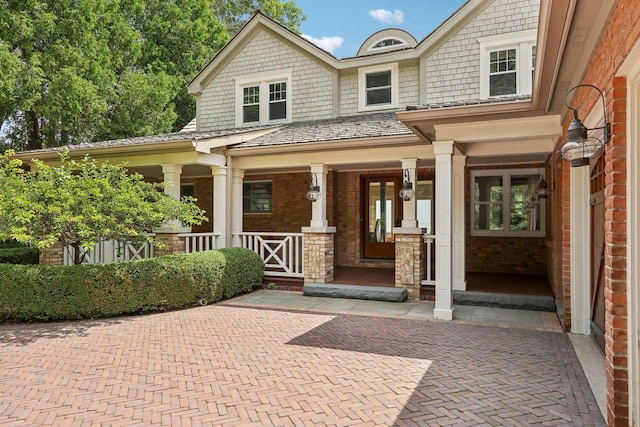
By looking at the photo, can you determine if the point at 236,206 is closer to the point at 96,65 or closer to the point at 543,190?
the point at 543,190

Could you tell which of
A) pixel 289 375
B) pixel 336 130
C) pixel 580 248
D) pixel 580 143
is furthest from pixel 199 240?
pixel 580 143

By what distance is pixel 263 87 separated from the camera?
12.8m

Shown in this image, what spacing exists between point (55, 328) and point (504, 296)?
7.50 metres

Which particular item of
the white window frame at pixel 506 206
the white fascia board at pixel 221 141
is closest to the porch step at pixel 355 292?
the white fascia board at pixel 221 141

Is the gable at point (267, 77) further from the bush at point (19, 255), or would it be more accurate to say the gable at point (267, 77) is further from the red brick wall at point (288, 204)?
the bush at point (19, 255)

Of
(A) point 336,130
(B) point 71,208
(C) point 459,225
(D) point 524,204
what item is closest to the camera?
(B) point 71,208

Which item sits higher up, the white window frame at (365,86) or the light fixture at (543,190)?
the white window frame at (365,86)

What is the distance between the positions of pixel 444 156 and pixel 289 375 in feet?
13.8

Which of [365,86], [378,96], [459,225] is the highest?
[365,86]

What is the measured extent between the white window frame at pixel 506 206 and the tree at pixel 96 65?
44.5ft

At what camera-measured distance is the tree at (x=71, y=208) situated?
21.7 ft

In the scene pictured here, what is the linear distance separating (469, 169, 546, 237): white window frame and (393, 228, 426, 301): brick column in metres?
3.35

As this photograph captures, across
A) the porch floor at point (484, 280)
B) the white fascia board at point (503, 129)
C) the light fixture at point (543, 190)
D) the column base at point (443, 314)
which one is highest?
the white fascia board at point (503, 129)

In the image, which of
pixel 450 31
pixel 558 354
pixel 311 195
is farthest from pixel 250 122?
pixel 558 354
